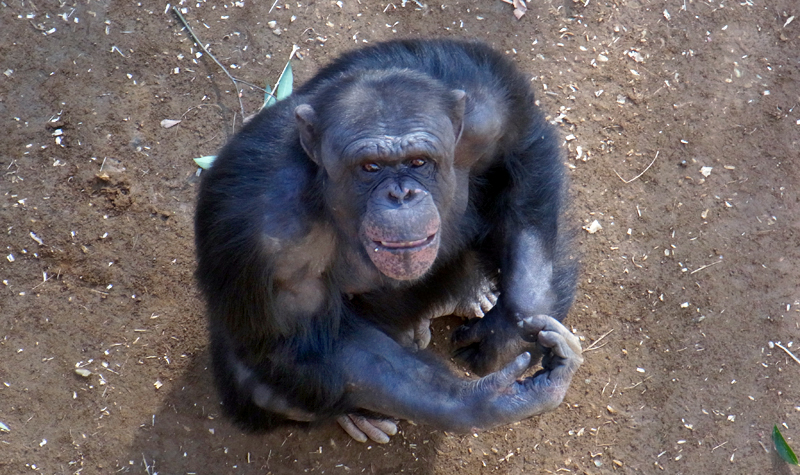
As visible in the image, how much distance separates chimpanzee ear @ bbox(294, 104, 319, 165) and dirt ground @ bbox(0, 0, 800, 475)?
2.38 m

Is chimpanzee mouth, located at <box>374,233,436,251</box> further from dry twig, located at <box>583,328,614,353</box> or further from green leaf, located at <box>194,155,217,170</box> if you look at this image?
green leaf, located at <box>194,155,217,170</box>

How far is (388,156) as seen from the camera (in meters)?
4.26

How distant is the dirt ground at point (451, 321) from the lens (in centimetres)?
609

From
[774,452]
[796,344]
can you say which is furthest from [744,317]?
[774,452]

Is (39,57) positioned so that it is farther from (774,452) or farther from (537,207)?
(774,452)

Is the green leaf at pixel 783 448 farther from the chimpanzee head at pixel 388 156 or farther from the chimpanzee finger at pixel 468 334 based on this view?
the chimpanzee head at pixel 388 156

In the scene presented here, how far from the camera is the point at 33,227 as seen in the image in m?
6.37

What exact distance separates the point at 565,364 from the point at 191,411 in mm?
2972

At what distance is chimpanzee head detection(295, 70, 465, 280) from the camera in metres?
4.21

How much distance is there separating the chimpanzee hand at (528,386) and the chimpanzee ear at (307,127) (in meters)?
1.60

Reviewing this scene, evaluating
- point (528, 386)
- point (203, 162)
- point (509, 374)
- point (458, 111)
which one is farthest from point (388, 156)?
point (203, 162)

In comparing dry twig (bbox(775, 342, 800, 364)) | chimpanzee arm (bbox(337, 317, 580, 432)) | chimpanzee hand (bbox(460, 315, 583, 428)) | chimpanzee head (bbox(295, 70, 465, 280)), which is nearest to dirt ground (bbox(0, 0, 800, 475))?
dry twig (bbox(775, 342, 800, 364))

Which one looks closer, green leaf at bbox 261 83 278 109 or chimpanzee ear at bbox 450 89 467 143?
chimpanzee ear at bbox 450 89 467 143

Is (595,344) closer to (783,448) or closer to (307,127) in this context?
(783,448)
